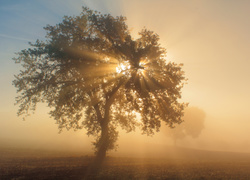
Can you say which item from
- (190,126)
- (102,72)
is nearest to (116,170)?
(102,72)

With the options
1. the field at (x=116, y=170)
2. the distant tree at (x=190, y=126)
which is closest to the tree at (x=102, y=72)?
the field at (x=116, y=170)

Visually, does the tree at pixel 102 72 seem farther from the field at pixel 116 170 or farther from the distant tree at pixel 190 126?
the distant tree at pixel 190 126

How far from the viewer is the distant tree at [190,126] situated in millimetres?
109125

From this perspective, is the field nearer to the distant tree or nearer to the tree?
the tree

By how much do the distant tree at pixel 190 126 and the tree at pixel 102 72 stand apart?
89640mm

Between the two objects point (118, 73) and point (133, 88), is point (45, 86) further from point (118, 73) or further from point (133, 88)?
point (133, 88)

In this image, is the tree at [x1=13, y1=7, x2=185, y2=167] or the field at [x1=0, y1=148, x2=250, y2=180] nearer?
the field at [x1=0, y1=148, x2=250, y2=180]

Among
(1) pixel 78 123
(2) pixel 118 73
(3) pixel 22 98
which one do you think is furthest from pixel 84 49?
(1) pixel 78 123

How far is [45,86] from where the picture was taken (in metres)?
23.4

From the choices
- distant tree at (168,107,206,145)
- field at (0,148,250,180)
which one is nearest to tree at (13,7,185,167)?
field at (0,148,250,180)

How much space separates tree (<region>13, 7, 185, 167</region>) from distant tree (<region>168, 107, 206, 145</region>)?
294 ft

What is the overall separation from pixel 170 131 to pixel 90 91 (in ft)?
301

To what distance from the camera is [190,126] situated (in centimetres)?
11119

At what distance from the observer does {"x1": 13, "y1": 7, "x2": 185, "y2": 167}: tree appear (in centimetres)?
2284
